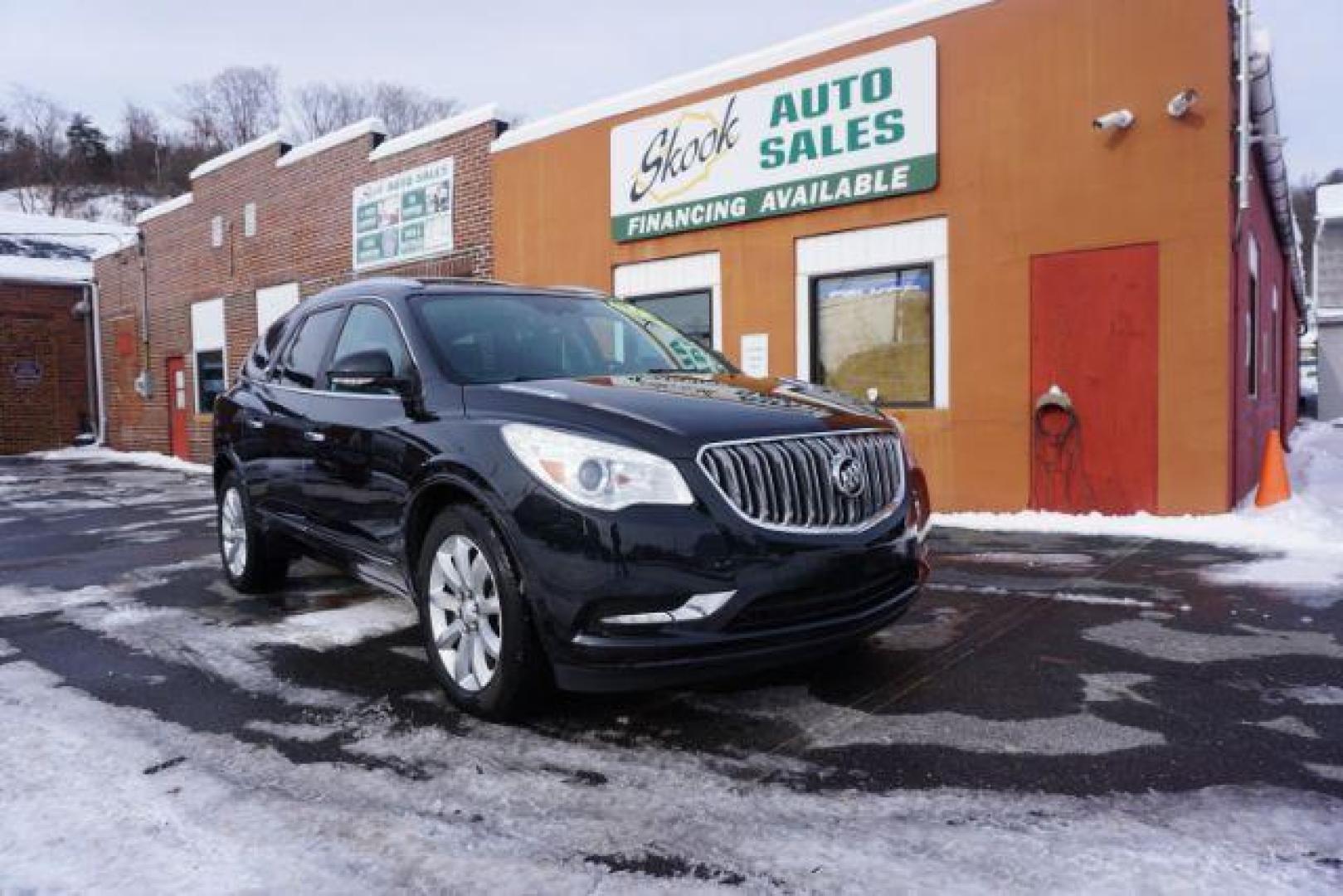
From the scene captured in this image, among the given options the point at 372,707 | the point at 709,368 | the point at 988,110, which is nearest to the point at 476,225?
the point at 988,110

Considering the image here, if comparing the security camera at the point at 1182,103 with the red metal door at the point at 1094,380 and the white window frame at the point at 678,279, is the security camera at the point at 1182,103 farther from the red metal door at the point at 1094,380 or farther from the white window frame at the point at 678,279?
the white window frame at the point at 678,279

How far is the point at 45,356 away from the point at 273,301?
11.4 m

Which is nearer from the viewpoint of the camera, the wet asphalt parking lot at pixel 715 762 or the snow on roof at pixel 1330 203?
the wet asphalt parking lot at pixel 715 762

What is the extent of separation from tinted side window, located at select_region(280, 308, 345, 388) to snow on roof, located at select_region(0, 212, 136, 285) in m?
20.3

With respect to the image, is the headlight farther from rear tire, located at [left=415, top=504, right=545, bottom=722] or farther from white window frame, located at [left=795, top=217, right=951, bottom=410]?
white window frame, located at [left=795, top=217, right=951, bottom=410]

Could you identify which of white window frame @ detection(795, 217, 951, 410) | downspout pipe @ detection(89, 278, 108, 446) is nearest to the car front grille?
white window frame @ detection(795, 217, 951, 410)

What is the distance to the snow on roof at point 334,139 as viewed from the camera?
51.4ft

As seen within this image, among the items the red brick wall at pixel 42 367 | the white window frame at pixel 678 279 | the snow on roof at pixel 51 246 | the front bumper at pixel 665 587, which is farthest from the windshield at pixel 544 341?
the red brick wall at pixel 42 367

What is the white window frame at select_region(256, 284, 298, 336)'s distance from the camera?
1719cm

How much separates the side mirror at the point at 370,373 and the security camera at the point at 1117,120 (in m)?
6.52

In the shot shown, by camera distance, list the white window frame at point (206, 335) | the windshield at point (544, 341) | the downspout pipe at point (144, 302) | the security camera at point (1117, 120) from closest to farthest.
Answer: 1. the windshield at point (544, 341)
2. the security camera at point (1117, 120)
3. the white window frame at point (206, 335)
4. the downspout pipe at point (144, 302)

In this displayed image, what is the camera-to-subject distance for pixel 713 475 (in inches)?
122

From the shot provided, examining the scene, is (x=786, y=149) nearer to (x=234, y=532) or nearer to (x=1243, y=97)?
(x=1243, y=97)

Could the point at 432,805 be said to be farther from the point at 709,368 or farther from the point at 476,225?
the point at 476,225
